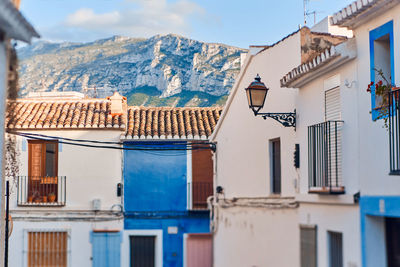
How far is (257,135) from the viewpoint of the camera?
1412cm

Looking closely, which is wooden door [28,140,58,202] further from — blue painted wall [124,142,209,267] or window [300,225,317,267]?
window [300,225,317,267]

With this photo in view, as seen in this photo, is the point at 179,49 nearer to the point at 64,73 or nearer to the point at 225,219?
the point at 64,73

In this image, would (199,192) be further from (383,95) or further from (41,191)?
(383,95)

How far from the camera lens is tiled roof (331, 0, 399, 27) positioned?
330 inches

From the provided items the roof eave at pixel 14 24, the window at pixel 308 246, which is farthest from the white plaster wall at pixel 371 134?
the roof eave at pixel 14 24

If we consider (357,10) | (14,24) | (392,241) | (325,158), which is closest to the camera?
(14,24)

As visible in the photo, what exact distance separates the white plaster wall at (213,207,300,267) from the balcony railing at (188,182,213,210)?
275cm

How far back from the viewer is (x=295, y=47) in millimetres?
12102

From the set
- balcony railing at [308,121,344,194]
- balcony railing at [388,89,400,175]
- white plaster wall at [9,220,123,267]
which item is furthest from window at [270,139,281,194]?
white plaster wall at [9,220,123,267]

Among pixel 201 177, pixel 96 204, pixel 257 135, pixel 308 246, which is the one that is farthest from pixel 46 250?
pixel 308 246

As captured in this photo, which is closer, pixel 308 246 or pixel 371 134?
pixel 371 134

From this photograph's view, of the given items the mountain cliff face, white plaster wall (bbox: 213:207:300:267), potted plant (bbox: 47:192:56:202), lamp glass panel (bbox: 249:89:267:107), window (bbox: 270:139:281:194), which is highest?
the mountain cliff face

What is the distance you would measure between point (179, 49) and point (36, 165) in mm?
47319

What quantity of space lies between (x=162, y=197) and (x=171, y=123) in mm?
2467
